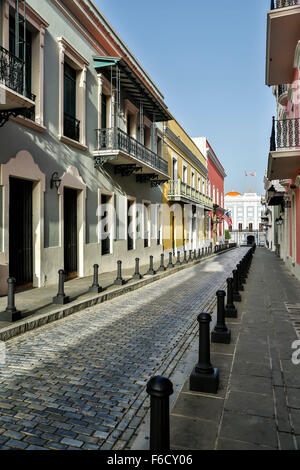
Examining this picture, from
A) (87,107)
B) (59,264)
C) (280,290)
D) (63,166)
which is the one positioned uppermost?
(87,107)

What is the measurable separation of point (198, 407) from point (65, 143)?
9213mm

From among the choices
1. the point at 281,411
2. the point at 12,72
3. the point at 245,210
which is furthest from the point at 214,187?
the point at 245,210

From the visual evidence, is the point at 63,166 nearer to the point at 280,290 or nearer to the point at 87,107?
the point at 87,107

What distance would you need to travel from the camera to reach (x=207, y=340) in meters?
3.74

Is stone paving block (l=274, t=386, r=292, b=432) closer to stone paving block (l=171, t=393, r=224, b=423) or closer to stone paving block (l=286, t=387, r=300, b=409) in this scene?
stone paving block (l=286, t=387, r=300, b=409)

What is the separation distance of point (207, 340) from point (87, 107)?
10489 mm

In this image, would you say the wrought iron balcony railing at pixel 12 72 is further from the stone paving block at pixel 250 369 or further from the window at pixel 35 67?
→ the stone paving block at pixel 250 369

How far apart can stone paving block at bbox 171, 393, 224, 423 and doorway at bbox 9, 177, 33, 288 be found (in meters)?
6.71

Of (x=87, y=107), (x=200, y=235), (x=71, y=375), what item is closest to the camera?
(x=71, y=375)

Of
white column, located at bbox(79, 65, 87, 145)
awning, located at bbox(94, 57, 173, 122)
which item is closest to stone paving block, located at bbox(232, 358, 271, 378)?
white column, located at bbox(79, 65, 87, 145)

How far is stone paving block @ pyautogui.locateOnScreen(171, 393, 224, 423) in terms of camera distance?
3088 millimetres

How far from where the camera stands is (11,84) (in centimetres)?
729

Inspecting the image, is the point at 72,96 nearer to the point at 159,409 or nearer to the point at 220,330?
the point at 220,330
